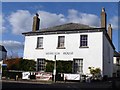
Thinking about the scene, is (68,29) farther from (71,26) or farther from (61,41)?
(61,41)

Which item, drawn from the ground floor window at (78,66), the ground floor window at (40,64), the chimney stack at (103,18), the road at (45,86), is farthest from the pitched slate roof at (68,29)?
the road at (45,86)

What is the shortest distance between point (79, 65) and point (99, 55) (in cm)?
280

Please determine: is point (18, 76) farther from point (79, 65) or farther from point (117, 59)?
point (117, 59)

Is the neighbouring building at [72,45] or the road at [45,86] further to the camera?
the neighbouring building at [72,45]

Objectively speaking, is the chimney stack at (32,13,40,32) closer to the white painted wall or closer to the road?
the white painted wall

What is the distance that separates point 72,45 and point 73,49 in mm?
542

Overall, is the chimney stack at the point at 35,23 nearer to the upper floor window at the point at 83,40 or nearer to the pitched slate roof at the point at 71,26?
the pitched slate roof at the point at 71,26

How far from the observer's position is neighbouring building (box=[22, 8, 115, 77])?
28953mm

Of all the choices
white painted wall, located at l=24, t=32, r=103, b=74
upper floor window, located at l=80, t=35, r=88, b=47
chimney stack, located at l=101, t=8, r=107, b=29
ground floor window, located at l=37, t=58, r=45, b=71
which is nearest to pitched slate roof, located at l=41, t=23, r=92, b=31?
white painted wall, located at l=24, t=32, r=103, b=74

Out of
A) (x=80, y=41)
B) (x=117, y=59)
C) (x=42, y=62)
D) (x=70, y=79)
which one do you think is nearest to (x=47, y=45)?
(x=42, y=62)

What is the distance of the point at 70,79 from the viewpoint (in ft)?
89.0

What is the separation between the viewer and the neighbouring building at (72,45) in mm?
28953

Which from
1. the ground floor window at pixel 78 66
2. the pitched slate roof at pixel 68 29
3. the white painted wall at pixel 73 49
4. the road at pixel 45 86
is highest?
the pitched slate roof at pixel 68 29

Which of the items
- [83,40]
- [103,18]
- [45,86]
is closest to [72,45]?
[83,40]
